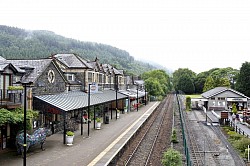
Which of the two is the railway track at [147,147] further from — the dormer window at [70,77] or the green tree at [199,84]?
the green tree at [199,84]

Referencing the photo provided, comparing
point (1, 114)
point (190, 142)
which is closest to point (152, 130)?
point (190, 142)

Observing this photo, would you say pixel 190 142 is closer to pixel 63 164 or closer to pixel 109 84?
pixel 63 164

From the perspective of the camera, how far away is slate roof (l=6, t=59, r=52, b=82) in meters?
22.2

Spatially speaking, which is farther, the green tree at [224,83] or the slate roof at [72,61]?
the green tree at [224,83]

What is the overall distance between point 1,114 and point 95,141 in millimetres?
9223

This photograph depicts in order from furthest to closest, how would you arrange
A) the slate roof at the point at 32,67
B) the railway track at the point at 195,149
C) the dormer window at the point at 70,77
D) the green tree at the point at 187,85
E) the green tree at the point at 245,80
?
the green tree at the point at 187,85 → the green tree at the point at 245,80 → the dormer window at the point at 70,77 → the slate roof at the point at 32,67 → the railway track at the point at 195,149

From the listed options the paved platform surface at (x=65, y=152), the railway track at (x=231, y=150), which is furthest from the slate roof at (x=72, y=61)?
the railway track at (x=231, y=150)

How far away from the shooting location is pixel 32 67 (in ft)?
76.8

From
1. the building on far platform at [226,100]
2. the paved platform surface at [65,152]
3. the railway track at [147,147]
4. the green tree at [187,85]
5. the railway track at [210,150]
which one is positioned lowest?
the railway track at [147,147]

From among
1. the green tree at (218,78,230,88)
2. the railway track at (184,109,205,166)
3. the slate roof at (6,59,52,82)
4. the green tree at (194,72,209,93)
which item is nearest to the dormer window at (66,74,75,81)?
the slate roof at (6,59,52,82)

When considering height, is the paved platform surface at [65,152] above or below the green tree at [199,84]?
below

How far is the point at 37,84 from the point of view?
73.2 feet

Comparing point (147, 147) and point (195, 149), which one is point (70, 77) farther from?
point (195, 149)

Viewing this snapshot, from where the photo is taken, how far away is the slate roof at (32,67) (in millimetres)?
22172
